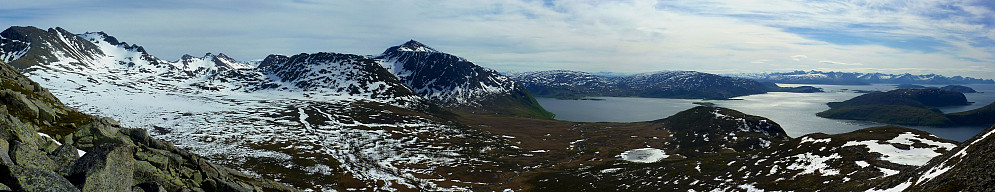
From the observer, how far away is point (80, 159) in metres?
16.8

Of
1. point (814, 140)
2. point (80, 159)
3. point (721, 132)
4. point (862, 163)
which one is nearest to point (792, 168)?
point (862, 163)

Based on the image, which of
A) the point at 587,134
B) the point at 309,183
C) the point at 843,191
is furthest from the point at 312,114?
the point at 843,191

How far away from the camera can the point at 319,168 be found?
89188 mm

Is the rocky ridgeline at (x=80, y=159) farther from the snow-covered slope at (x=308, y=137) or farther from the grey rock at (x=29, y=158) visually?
the snow-covered slope at (x=308, y=137)

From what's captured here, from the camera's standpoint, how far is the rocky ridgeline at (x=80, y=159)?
1392 centimetres

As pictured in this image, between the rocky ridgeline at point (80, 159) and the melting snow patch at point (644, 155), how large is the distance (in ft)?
322

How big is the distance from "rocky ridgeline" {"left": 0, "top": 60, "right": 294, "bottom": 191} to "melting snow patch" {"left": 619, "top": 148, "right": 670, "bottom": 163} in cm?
9801

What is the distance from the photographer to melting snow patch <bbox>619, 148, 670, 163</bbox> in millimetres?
115738

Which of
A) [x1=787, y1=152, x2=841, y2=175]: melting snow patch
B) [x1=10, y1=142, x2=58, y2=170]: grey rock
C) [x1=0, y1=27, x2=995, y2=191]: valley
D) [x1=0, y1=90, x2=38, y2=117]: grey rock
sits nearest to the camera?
[x1=10, y1=142, x2=58, y2=170]: grey rock

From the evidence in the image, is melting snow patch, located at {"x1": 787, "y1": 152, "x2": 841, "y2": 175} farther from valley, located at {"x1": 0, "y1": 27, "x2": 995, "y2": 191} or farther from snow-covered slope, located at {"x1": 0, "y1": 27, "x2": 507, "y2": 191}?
snow-covered slope, located at {"x1": 0, "y1": 27, "x2": 507, "y2": 191}

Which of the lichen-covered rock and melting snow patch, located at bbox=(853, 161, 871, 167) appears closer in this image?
the lichen-covered rock

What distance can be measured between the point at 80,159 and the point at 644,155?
12459 cm

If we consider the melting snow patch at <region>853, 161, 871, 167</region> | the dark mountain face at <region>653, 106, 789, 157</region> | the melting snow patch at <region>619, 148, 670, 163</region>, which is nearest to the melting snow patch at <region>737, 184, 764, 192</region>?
the melting snow patch at <region>853, 161, 871, 167</region>

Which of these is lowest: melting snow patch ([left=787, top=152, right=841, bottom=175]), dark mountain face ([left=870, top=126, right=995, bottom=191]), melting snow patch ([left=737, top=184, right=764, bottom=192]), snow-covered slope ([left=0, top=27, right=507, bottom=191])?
snow-covered slope ([left=0, top=27, right=507, bottom=191])
